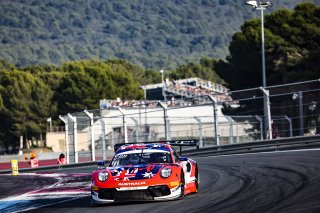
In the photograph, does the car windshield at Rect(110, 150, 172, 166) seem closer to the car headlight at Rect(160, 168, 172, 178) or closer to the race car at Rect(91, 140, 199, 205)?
the race car at Rect(91, 140, 199, 205)

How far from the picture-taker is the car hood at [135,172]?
1332 cm

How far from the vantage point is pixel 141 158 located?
1451 cm

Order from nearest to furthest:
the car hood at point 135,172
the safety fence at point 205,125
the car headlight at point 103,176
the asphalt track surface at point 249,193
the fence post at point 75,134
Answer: the asphalt track surface at point 249,193 < the car hood at point 135,172 < the car headlight at point 103,176 < the safety fence at point 205,125 < the fence post at point 75,134

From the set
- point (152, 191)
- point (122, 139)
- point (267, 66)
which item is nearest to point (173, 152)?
point (152, 191)

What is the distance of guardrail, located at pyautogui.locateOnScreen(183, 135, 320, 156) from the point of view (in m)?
23.2

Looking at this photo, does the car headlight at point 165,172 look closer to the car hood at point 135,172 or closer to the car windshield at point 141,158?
the car hood at point 135,172

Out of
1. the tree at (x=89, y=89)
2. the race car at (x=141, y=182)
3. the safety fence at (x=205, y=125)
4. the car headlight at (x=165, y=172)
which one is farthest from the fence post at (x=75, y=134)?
the tree at (x=89, y=89)

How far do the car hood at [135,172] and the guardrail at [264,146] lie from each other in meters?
10.2

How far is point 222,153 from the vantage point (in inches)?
1041

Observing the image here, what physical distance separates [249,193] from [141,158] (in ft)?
7.55

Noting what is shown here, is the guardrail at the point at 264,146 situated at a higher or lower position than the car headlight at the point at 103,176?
higher

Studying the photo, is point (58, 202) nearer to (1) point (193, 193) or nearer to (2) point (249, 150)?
(1) point (193, 193)

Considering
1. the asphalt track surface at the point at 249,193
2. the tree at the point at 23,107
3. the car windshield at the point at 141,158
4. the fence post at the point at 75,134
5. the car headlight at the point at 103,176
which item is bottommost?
the asphalt track surface at the point at 249,193

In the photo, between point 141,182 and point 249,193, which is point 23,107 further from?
point 249,193
